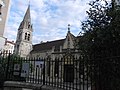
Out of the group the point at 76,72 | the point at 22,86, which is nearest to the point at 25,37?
the point at 22,86

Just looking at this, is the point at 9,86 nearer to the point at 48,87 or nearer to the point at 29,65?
the point at 29,65

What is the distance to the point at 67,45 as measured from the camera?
41.3 meters

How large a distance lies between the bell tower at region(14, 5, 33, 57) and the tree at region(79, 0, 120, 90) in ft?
184

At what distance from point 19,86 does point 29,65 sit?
1.08m

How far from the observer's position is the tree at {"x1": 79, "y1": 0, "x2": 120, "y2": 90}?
7643 mm

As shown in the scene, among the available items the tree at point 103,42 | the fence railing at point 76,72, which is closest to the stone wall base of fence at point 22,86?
the fence railing at point 76,72

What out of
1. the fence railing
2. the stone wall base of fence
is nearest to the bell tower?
the stone wall base of fence

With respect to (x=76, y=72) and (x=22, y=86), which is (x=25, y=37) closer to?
(x=22, y=86)

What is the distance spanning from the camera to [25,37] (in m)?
67.1

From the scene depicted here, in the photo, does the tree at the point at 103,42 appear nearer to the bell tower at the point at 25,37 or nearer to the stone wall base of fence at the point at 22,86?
the stone wall base of fence at the point at 22,86

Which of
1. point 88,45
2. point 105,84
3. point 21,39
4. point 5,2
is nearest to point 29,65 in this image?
point 88,45

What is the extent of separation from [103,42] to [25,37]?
5990cm

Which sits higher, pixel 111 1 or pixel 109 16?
pixel 111 1

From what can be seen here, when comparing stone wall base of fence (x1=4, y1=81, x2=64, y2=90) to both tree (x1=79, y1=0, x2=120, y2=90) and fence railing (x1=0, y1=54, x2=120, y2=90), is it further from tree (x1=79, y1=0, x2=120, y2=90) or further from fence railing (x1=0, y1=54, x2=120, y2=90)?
tree (x1=79, y1=0, x2=120, y2=90)
